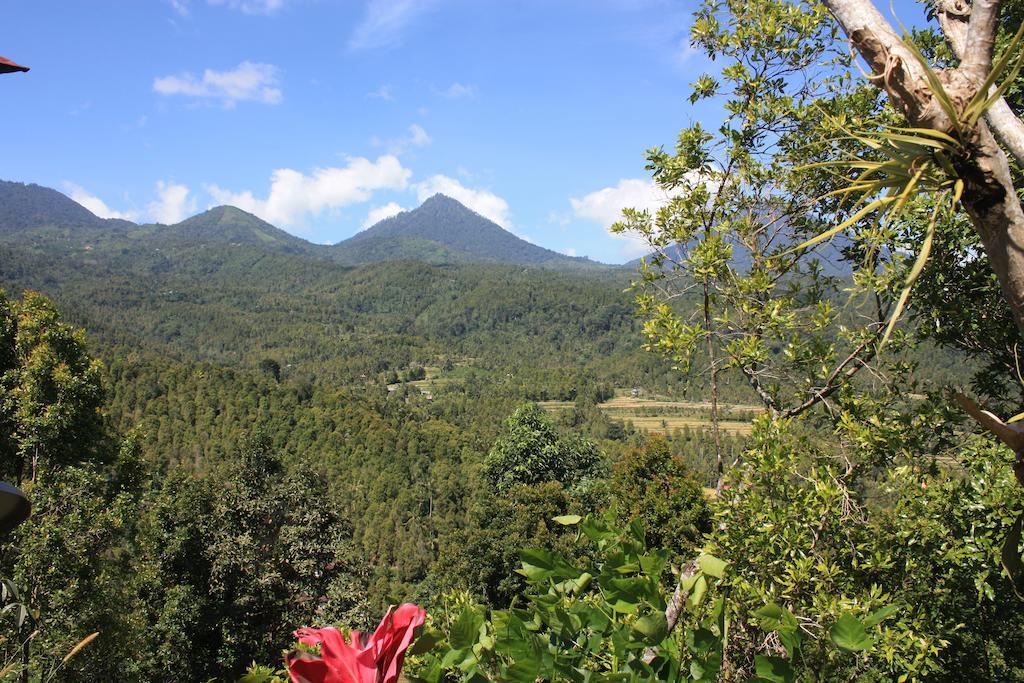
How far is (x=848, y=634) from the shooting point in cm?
95

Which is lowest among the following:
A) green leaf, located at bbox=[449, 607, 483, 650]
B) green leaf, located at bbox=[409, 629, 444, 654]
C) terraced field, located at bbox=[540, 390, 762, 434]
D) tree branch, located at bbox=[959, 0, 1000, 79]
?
terraced field, located at bbox=[540, 390, 762, 434]

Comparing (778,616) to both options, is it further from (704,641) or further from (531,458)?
(531,458)

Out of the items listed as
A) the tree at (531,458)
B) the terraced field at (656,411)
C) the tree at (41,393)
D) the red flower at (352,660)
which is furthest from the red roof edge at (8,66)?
the terraced field at (656,411)

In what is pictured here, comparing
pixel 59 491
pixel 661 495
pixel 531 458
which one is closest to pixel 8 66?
pixel 59 491

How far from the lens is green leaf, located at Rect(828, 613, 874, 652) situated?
3.04ft

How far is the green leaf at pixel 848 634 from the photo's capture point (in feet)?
3.04

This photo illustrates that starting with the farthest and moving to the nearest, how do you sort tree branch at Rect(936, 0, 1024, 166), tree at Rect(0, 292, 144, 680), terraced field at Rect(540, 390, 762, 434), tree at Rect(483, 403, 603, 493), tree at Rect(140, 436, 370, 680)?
terraced field at Rect(540, 390, 762, 434) < tree at Rect(483, 403, 603, 493) < tree at Rect(140, 436, 370, 680) < tree at Rect(0, 292, 144, 680) < tree branch at Rect(936, 0, 1024, 166)

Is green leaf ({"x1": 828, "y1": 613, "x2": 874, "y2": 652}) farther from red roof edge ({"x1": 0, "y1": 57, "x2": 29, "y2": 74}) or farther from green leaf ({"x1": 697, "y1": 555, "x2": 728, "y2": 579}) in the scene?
red roof edge ({"x1": 0, "y1": 57, "x2": 29, "y2": 74})

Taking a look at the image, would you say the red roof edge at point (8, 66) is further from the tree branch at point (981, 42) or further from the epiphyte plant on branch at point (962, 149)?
the tree branch at point (981, 42)

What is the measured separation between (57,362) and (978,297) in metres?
10.4

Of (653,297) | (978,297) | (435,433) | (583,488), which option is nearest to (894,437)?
(978,297)

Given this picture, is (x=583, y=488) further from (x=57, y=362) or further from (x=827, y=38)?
(x=827, y=38)

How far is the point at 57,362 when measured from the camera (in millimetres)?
8016

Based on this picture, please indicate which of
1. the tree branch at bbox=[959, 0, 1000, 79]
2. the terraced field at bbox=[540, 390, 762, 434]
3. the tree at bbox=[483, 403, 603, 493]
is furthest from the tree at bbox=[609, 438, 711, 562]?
the terraced field at bbox=[540, 390, 762, 434]
